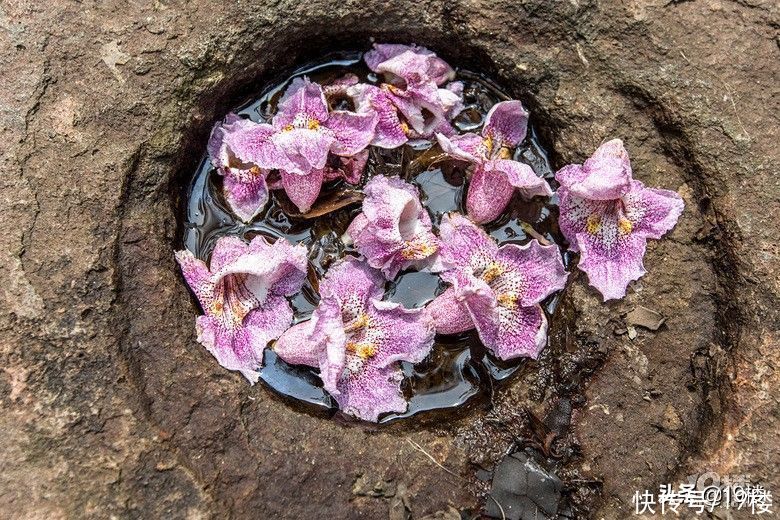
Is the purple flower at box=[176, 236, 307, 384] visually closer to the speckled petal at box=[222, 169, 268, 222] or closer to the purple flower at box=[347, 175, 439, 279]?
the speckled petal at box=[222, 169, 268, 222]

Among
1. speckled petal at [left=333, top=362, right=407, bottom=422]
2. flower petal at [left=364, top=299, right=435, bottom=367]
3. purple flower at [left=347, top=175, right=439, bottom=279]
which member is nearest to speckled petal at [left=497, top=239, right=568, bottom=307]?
purple flower at [left=347, top=175, right=439, bottom=279]

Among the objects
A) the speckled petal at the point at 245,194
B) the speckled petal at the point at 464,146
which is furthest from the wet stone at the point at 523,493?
the speckled petal at the point at 245,194

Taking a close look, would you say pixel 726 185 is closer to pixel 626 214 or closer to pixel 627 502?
pixel 626 214

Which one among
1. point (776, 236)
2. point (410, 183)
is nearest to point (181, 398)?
point (410, 183)

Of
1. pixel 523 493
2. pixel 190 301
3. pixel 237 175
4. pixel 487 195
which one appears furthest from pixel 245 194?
pixel 523 493

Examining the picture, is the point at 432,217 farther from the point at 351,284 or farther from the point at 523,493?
the point at 523,493

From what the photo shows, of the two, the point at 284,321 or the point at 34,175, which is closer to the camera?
the point at 34,175

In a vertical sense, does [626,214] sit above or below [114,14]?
below

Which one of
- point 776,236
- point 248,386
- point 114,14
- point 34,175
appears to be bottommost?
point 248,386
